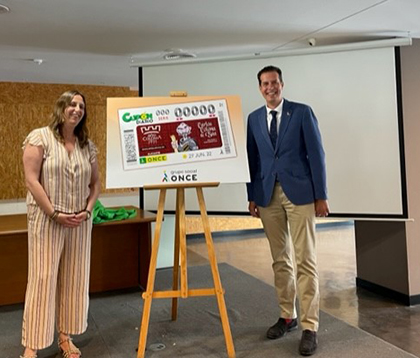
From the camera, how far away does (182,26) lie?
298 cm

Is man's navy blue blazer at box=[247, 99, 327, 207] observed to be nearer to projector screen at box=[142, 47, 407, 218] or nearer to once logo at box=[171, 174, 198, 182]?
once logo at box=[171, 174, 198, 182]

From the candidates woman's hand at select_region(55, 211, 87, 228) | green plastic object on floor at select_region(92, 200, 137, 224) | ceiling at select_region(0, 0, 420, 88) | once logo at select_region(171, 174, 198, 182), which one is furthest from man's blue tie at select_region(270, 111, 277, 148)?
green plastic object on floor at select_region(92, 200, 137, 224)

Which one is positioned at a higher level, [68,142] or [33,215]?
[68,142]

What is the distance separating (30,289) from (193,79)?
7.19 feet

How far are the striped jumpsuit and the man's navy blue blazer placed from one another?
103 centimetres

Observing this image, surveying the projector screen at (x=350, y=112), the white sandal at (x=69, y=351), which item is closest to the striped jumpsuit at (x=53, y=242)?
the white sandal at (x=69, y=351)

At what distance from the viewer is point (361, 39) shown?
11.0ft

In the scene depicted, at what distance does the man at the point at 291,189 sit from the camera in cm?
224

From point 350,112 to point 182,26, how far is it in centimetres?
149

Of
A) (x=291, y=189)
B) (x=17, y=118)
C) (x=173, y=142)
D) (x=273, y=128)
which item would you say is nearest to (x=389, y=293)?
(x=291, y=189)

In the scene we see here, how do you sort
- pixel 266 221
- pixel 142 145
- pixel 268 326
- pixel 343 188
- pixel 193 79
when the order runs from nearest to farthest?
pixel 142 145
pixel 266 221
pixel 268 326
pixel 343 188
pixel 193 79

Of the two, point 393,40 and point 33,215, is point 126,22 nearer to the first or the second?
point 33,215

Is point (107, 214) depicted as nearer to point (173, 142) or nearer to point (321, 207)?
point (173, 142)

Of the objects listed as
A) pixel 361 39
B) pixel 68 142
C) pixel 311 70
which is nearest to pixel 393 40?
pixel 361 39
